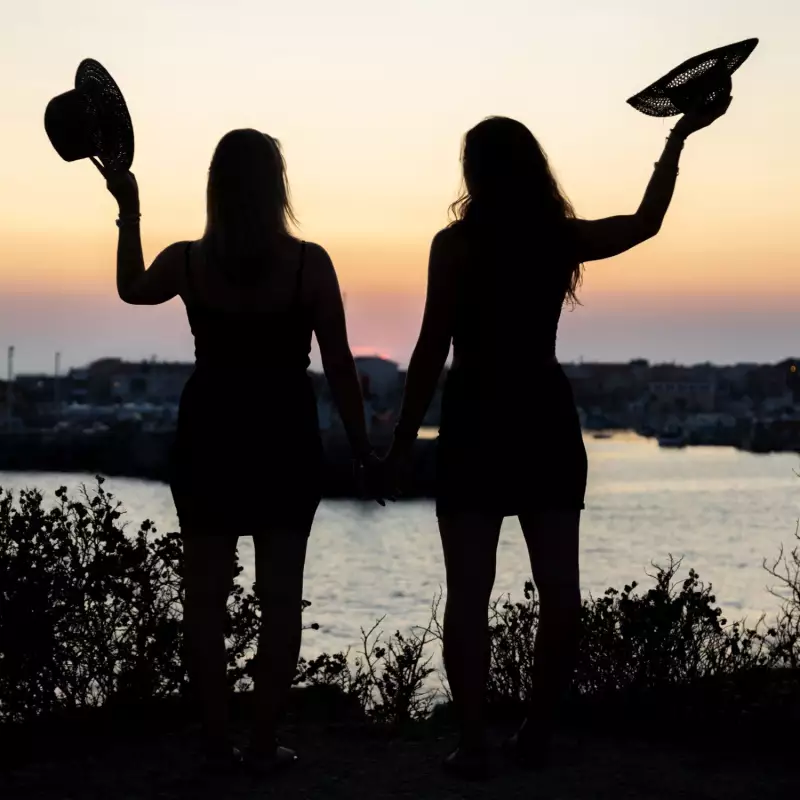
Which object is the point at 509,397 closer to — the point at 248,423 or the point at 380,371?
the point at 248,423

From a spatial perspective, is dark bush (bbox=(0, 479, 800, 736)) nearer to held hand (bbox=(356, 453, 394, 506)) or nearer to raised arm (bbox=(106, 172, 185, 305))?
held hand (bbox=(356, 453, 394, 506))

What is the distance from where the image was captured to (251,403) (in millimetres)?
3623

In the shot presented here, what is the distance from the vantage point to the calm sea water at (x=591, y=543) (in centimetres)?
2081

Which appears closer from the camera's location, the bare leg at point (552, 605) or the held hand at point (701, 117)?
the bare leg at point (552, 605)

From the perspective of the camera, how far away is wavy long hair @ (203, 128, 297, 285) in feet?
11.5

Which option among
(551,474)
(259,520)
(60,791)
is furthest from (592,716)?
(60,791)

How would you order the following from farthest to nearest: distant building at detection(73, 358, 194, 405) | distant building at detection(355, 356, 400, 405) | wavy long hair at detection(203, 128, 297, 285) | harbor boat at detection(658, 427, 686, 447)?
1. distant building at detection(73, 358, 194, 405)
2. distant building at detection(355, 356, 400, 405)
3. harbor boat at detection(658, 427, 686, 447)
4. wavy long hair at detection(203, 128, 297, 285)

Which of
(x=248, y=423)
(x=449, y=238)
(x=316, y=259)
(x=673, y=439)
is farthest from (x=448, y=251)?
(x=673, y=439)

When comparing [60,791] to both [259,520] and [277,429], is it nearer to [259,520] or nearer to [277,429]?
[259,520]

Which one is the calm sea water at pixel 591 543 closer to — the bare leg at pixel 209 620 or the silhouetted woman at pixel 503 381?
the silhouetted woman at pixel 503 381

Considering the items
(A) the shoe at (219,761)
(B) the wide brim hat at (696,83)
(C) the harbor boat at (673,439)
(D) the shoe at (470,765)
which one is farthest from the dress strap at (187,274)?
(C) the harbor boat at (673,439)

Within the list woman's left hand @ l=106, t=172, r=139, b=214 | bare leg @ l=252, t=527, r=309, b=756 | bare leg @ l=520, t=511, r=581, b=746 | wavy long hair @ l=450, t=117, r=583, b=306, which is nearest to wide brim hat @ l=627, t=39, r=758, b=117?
wavy long hair @ l=450, t=117, r=583, b=306

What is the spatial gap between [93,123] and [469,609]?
6.50 feet

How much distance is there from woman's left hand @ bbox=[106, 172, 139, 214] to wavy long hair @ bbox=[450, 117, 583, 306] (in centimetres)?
107
